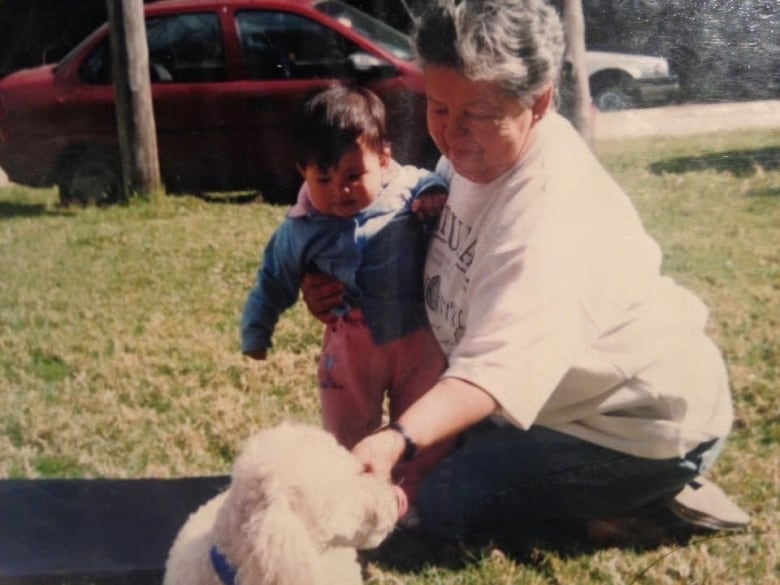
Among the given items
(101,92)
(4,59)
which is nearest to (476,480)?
(101,92)

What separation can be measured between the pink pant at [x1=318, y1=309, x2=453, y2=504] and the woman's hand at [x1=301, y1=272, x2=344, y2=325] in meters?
0.02

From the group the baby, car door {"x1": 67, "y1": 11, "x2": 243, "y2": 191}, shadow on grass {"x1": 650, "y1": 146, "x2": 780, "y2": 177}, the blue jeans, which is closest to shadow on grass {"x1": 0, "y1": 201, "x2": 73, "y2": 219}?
car door {"x1": 67, "y1": 11, "x2": 243, "y2": 191}

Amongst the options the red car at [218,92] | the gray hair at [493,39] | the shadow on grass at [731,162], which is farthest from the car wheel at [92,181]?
the shadow on grass at [731,162]

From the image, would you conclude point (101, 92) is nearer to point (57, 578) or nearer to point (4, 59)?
point (4, 59)

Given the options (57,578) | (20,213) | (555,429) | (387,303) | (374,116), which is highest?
(374,116)

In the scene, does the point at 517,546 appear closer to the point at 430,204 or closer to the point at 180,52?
the point at 430,204

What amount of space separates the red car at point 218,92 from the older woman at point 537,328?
10 cm

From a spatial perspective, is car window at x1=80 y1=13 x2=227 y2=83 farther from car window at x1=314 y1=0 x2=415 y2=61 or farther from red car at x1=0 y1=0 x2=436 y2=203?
car window at x1=314 y1=0 x2=415 y2=61

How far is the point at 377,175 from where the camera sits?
4.17ft

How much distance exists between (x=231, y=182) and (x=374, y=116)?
0.76 ft

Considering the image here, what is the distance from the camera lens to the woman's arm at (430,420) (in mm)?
1067

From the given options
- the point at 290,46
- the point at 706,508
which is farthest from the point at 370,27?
the point at 706,508

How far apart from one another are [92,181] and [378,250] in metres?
0.42

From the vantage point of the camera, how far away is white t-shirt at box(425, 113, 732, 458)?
1.12m
